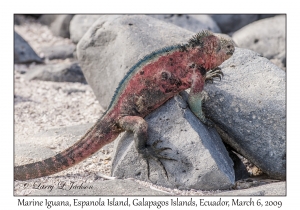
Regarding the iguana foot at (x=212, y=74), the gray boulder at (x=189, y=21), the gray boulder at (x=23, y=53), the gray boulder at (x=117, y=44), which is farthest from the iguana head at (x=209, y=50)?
the gray boulder at (x=23, y=53)

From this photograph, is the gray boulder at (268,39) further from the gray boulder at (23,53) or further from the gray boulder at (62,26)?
the gray boulder at (23,53)

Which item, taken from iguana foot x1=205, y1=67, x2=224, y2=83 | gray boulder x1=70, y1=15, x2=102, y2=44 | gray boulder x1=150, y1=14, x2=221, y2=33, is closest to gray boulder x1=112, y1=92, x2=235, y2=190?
iguana foot x1=205, y1=67, x2=224, y2=83

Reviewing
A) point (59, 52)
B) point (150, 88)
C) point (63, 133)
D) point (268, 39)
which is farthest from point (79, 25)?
point (150, 88)

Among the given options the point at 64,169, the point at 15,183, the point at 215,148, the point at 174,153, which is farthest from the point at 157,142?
the point at 15,183

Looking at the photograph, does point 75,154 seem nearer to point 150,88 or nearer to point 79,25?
point 150,88

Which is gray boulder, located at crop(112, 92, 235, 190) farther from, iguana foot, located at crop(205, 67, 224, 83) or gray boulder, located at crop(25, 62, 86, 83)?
gray boulder, located at crop(25, 62, 86, 83)

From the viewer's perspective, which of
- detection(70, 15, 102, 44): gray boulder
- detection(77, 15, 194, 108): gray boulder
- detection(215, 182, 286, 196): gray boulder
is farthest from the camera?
detection(70, 15, 102, 44): gray boulder
